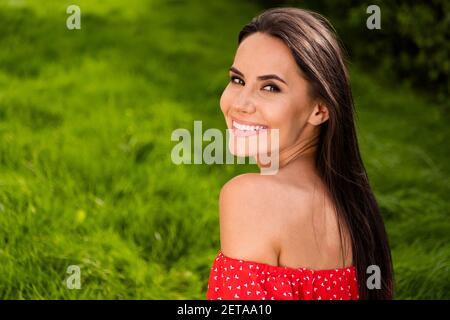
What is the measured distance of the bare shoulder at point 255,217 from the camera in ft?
5.74

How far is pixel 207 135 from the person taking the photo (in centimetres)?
477

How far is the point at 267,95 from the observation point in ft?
6.20

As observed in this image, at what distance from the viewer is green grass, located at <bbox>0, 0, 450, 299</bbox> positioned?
10.4 ft

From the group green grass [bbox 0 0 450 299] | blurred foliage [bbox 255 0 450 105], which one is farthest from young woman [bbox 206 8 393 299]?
blurred foliage [bbox 255 0 450 105]

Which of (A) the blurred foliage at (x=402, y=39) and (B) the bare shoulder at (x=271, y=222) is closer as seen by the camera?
(B) the bare shoulder at (x=271, y=222)

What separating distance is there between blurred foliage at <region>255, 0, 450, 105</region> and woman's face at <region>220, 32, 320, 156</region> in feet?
14.5

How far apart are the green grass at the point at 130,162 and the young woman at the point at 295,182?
4.35 feet

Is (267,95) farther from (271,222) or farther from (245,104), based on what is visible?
(271,222)

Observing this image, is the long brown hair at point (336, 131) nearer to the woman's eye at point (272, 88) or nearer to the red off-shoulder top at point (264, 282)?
the woman's eye at point (272, 88)

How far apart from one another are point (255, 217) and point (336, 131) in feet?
1.47

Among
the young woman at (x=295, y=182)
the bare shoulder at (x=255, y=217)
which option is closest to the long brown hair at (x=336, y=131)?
the young woman at (x=295, y=182)

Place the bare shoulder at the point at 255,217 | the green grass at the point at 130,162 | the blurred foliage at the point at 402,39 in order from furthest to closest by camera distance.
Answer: the blurred foliage at the point at 402,39, the green grass at the point at 130,162, the bare shoulder at the point at 255,217

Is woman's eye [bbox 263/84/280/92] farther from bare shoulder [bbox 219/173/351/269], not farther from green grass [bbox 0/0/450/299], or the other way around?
green grass [bbox 0/0/450/299]

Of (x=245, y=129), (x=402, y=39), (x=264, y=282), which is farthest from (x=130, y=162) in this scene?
(x=402, y=39)
